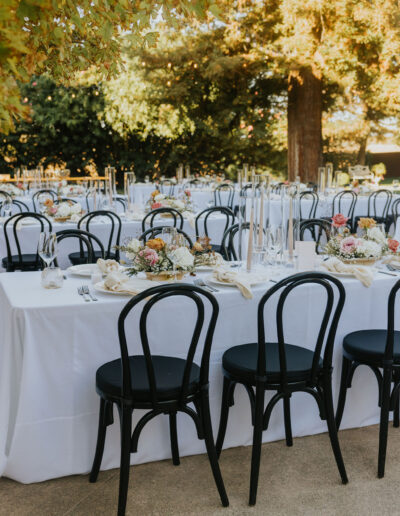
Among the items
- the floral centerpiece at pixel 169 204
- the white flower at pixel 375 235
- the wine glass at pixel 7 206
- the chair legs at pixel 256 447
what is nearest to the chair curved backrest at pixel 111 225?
the floral centerpiece at pixel 169 204

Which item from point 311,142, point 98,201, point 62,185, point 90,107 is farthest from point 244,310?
point 90,107

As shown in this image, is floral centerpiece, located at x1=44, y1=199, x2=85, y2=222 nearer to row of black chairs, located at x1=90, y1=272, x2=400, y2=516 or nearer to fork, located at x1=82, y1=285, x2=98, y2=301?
fork, located at x1=82, y1=285, x2=98, y2=301

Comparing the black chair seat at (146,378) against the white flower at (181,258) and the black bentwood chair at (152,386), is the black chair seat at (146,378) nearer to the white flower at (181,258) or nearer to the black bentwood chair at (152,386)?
the black bentwood chair at (152,386)

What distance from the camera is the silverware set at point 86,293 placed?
293cm

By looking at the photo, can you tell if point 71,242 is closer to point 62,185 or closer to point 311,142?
point 62,185

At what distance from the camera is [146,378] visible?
105 inches

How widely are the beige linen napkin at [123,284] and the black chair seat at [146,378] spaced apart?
0.33 metres

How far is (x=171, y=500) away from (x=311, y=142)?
458 inches

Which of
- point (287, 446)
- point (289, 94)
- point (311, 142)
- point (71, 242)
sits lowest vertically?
point (287, 446)

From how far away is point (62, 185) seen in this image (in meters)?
10.0

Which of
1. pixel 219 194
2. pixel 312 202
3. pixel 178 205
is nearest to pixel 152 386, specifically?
pixel 178 205

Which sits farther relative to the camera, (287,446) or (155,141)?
(155,141)

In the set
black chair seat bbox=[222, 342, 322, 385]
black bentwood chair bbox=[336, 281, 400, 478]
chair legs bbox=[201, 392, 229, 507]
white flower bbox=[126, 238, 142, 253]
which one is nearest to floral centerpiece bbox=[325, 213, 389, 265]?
black bentwood chair bbox=[336, 281, 400, 478]

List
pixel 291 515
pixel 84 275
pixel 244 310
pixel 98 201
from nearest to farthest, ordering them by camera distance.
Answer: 1. pixel 291 515
2. pixel 244 310
3. pixel 84 275
4. pixel 98 201
